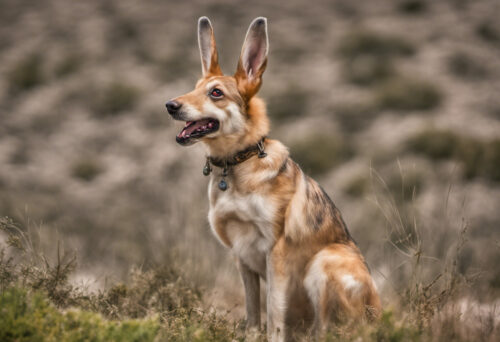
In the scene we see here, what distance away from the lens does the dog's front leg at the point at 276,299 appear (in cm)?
364

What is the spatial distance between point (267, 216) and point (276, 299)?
66 centimetres

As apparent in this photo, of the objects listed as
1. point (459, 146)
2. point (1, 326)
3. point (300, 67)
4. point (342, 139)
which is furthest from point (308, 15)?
point (1, 326)

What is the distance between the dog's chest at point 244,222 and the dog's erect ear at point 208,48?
3.55 ft

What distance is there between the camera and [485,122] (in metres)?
13.5

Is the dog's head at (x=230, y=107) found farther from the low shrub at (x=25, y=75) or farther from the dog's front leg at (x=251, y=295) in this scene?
the low shrub at (x=25, y=75)

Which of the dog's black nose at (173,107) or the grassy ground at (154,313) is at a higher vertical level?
the dog's black nose at (173,107)

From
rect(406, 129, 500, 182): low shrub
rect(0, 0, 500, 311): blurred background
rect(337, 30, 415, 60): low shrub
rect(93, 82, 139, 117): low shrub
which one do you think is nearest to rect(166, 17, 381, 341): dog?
rect(0, 0, 500, 311): blurred background

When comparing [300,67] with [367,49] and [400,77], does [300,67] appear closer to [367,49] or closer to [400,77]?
[367,49]

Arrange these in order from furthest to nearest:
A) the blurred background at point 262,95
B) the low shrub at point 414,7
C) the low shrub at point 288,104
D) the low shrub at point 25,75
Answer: the low shrub at point 414,7 < the low shrub at point 25,75 < the low shrub at point 288,104 < the blurred background at point 262,95

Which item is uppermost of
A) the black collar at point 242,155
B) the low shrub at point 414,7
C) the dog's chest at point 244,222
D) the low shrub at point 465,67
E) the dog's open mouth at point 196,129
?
the low shrub at point 414,7

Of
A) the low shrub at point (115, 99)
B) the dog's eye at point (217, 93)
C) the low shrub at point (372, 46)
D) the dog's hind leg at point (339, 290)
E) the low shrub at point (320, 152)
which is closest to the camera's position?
the dog's hind leg at point (339, 290)

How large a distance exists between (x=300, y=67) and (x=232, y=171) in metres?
14.7

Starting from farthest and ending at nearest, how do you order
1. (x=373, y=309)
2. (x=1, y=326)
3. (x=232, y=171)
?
(x=232, y=171) < (x=373, y=309) < (x=1, y=326)

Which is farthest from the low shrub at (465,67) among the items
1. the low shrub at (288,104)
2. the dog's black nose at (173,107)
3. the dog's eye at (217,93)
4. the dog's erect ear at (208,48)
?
the dog's black nose at (173,107)
